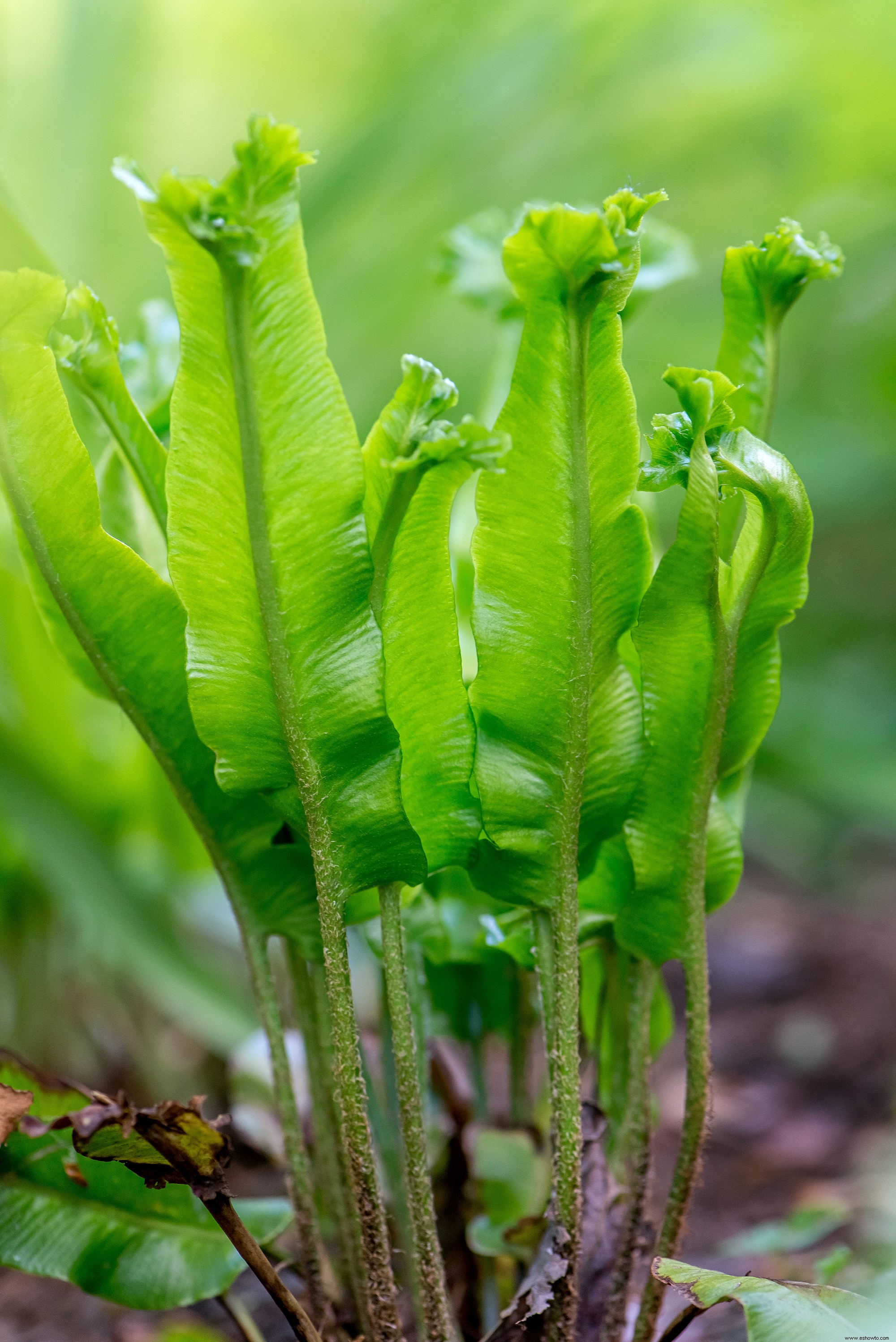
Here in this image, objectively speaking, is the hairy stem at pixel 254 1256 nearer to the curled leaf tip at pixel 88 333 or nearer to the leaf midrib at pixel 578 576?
the leaf midrib at pixel 578 576

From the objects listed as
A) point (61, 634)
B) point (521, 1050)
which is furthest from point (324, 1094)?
point (61, 634)

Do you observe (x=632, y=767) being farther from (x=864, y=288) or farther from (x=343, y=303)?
(x=864, y=288)

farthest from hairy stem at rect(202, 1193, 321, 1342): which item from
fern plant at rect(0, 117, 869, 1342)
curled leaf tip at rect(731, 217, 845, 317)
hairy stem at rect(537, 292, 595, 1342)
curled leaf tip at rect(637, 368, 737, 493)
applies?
curled leaf tip at rect(731, 217, 845, 317)

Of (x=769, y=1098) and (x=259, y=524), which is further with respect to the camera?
(x=769, y=1098)

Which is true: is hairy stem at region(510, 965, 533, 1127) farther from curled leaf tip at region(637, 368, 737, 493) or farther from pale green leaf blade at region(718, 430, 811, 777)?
curled leaf tip at region(637, 368, 737, 493)

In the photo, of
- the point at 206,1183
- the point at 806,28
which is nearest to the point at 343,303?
the point at 806,28

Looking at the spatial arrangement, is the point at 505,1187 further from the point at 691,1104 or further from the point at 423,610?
the point at 423,610
